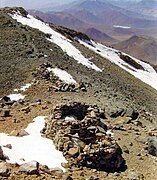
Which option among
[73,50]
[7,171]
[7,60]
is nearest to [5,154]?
[7,171]

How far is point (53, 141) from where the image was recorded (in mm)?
20516

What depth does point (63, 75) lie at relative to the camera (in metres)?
39.2

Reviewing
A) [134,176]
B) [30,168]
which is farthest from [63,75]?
[30,168]

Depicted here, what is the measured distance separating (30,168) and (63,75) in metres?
22.3

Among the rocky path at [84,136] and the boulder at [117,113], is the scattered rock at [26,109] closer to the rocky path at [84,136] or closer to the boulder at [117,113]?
the rocky path at [84,136]

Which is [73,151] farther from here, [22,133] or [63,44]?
[63,44]

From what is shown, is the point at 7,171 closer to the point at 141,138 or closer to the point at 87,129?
the point at 87,129

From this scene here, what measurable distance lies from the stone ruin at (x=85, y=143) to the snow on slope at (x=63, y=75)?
52.0ft

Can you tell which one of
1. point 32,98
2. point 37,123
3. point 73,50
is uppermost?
point 37,123

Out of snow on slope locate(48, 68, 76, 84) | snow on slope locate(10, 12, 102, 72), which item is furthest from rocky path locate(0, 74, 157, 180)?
snow on slope locate(10, 12, 102, 72)

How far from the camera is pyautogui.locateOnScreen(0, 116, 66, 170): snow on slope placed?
60.9 feet

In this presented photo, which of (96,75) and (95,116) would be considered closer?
(95,116)

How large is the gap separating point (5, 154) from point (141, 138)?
8.13 meters

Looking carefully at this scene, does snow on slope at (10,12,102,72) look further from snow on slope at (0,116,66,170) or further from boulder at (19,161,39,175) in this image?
boulder at (19,161,39,175)
